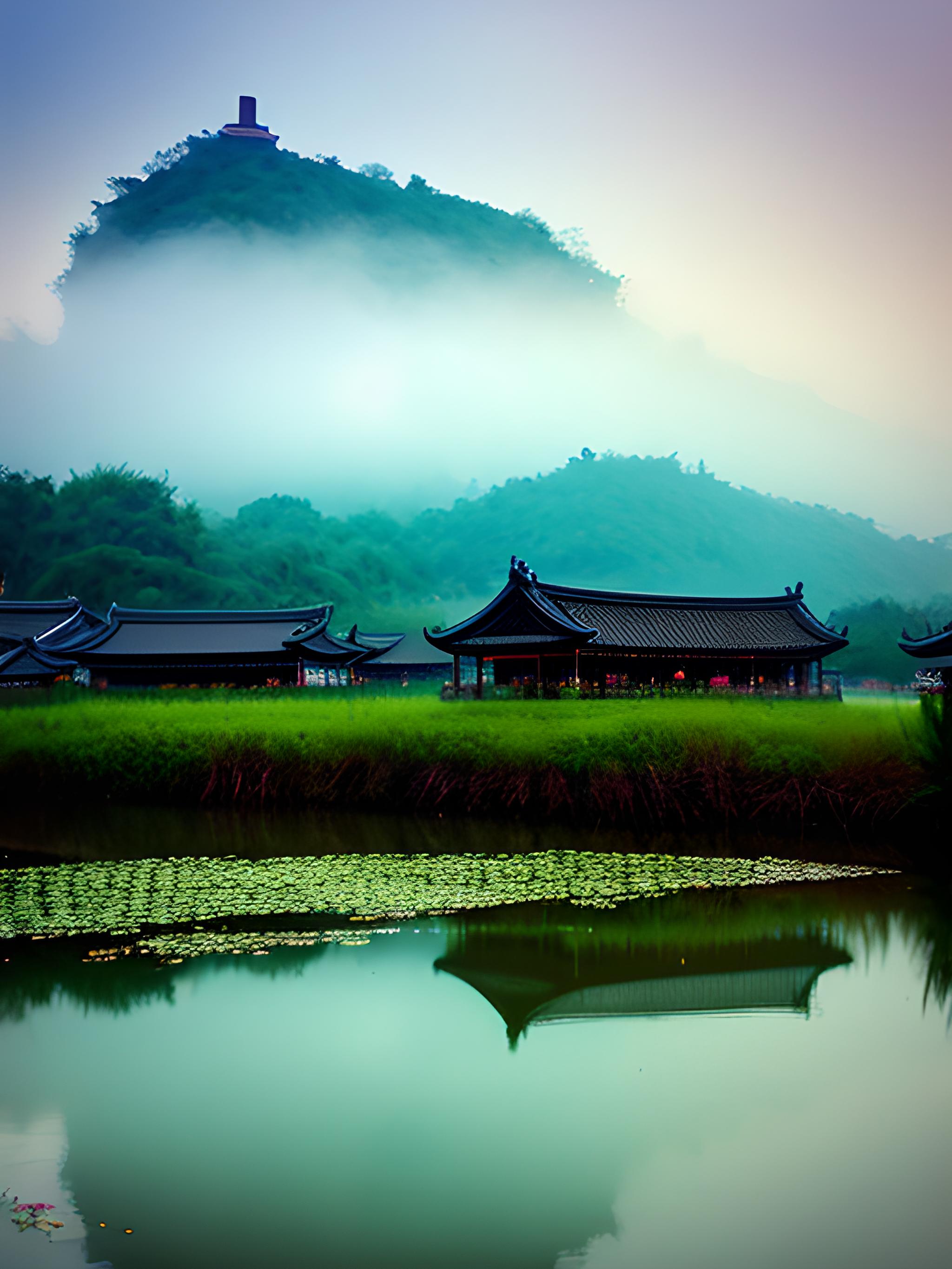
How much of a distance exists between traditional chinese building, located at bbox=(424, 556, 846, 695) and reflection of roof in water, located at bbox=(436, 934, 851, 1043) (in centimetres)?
1921

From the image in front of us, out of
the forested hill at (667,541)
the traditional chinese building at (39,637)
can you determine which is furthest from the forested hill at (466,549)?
the traditional chinese building at (39,637)

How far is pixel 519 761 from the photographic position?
1812 cm

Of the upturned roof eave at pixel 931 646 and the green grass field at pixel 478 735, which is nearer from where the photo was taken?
the green grass field at pixel 478 735

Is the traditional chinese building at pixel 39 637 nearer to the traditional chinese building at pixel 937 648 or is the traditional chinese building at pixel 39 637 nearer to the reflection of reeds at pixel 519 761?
the reflection of reeds at pixel 519 761

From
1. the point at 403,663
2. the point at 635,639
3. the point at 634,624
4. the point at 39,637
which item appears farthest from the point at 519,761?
the point at 403,663

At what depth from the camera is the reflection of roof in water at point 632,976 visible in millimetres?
8531

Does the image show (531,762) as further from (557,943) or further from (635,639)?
(635,639)

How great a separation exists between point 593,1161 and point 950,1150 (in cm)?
235

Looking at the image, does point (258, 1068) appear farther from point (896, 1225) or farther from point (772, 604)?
point (772, 604)

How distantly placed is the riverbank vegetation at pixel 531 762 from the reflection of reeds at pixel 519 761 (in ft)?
0.11

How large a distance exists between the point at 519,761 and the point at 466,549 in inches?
4571

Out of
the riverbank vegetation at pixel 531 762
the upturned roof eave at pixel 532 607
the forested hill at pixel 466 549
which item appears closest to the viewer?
the riverbank vegetation at pixel 531 762

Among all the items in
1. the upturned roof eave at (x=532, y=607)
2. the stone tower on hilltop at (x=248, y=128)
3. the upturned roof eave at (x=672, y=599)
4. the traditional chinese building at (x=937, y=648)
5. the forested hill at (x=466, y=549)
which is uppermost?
the stone tower on hilltop at (x=248, y=128)

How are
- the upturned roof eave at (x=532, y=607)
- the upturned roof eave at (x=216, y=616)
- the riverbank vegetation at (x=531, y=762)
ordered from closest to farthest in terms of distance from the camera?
the riverbank vegetation at (x=531, y=762), the upturned roof eave at (x=532, y=607), the upturned roof eave at (x=216, y=616)
